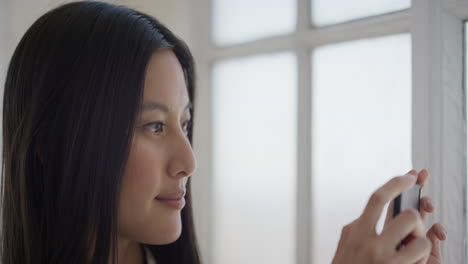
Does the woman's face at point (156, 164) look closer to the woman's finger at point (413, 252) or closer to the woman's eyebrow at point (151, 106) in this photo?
the woman's eyebrow at point (151, 106)

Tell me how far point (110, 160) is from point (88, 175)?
52 millimetres

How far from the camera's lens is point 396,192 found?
597 millimetres

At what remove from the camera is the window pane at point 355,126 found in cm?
143

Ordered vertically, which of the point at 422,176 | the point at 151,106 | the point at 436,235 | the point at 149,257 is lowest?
the point at 149,257

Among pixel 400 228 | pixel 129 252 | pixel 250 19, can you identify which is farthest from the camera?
pixel 250 19

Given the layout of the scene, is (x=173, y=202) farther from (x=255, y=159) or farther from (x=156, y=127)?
(x=255, y=159)

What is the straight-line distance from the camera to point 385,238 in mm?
581

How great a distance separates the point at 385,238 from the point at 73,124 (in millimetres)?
566

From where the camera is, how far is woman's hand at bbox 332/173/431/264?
1.89 feet

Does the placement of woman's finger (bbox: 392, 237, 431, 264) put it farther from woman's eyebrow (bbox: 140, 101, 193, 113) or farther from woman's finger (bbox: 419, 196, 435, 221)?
woman's eyebrow (bbox: 140, 101, 193, 113)

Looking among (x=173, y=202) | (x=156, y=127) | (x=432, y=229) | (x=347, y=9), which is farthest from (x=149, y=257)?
(x=347, y=9)

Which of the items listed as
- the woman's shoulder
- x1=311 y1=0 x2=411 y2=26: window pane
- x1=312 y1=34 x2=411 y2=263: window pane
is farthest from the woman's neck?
x1=311 y1=0 x2=411 y2=26: window pane

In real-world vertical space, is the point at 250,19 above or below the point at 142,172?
above

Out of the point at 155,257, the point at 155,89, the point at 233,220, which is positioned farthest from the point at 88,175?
the point at 233,220
